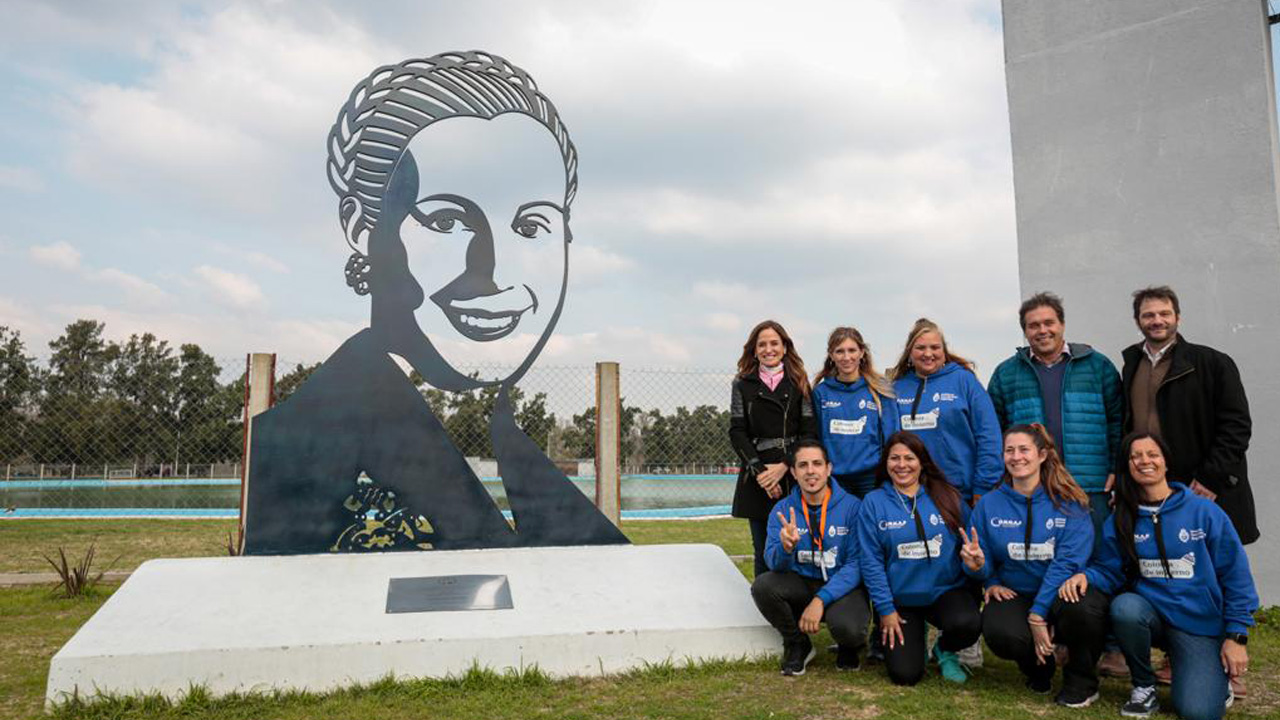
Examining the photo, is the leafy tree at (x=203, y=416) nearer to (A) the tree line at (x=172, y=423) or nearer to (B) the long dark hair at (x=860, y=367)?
(A) the tree line at (x=172, y=423)

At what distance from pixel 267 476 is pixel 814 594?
2.68 metres

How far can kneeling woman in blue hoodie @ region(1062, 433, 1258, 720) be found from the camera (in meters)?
2.85

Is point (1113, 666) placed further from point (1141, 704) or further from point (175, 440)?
point (175, 440)

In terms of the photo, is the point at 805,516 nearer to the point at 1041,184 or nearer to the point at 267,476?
the point at 267,476

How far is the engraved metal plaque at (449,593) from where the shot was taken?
3652mm

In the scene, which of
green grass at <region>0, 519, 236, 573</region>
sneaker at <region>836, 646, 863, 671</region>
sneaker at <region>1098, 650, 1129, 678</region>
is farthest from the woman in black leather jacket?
green grass at <region>0, 519, 236, 573</region>

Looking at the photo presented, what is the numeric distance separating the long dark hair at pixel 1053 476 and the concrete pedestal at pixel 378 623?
1294 mm

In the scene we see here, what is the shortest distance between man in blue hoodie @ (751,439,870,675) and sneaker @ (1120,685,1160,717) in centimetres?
92

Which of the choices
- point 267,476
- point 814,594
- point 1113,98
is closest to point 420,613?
point 267,476

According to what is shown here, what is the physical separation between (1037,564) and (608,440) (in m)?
2.69

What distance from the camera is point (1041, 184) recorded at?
5.51 metres

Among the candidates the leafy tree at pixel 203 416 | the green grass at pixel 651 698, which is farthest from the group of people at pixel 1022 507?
the leafy tree at pixel 203 416

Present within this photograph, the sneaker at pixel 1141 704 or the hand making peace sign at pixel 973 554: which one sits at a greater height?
the hand making peace sign at pixel 973 554

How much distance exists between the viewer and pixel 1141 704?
2926 mm
